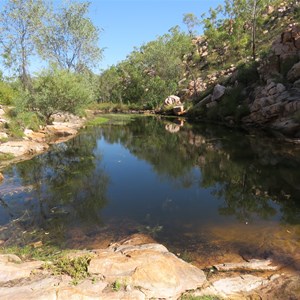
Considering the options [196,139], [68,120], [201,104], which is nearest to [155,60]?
[201,104]

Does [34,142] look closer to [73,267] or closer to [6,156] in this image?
[6,156]

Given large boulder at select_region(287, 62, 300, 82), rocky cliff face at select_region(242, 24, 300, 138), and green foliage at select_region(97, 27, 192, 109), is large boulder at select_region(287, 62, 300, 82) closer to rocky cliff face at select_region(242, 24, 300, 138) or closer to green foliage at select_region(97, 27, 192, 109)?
rocky cliff face at select_region(242, 24, 300, 138)

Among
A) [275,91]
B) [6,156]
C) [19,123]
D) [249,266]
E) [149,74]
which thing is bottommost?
[249,266]

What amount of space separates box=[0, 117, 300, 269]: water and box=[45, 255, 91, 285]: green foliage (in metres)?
2.30

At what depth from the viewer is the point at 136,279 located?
5656mm

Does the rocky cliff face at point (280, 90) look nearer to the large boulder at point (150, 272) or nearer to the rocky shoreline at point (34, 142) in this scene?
the rocky shoreline at point (34, 142)

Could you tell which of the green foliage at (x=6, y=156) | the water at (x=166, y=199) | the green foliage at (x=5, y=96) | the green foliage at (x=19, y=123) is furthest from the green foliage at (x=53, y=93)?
the green foliage at (x=6, y=156)

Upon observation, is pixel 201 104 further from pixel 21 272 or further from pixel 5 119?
pixel 21 272

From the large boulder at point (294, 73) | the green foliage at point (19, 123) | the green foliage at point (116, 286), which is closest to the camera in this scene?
the green foliage at point (116, 286)

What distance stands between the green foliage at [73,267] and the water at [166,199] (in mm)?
2299

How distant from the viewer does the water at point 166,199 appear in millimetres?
8805

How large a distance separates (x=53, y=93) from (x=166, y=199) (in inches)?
804

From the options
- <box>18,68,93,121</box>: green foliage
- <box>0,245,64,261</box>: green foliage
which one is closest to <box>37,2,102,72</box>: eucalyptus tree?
<box>18,68,93,121</box>: green foliage

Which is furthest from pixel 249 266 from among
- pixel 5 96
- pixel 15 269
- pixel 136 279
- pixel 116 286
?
pixel 5 96
